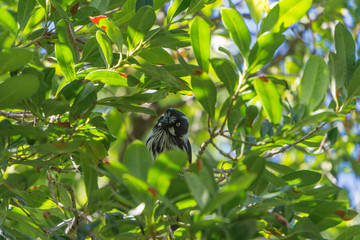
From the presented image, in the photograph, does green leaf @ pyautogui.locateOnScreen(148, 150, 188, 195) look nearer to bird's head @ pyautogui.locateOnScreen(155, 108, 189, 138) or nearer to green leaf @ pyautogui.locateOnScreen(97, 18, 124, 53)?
green leaf @ pyautogui.locateOnScreen(97, 18, 124, 53)

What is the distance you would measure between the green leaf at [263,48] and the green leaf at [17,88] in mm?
735

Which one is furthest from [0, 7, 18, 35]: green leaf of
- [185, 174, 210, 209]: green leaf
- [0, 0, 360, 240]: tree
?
[185, 174, 210, 209]: green leaf

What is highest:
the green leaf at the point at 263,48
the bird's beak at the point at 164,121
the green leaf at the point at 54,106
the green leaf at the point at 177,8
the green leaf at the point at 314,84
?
the green leaf at the point at 177,8

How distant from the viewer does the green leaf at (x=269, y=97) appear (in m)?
1.65

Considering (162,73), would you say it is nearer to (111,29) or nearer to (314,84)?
(111,29)

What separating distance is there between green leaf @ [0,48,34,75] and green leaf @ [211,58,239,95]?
2.05 feet

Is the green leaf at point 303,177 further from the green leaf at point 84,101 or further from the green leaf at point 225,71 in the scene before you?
the green leaf at point 84,101

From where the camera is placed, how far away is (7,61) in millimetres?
1562

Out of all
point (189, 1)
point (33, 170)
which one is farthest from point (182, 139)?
point (189, 1)

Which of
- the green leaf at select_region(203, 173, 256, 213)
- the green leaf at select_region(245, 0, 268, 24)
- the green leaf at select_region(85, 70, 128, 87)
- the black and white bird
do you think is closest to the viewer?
the green leaf at select_region(203, 173, 256, 213)

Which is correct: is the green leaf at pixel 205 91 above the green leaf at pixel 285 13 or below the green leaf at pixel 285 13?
below

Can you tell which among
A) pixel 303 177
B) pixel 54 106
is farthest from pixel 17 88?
pixel 303 177

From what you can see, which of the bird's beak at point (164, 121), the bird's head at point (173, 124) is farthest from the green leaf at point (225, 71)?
the bird's head at point (173, 124)

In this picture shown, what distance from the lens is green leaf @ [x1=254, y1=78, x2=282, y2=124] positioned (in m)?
1.65
